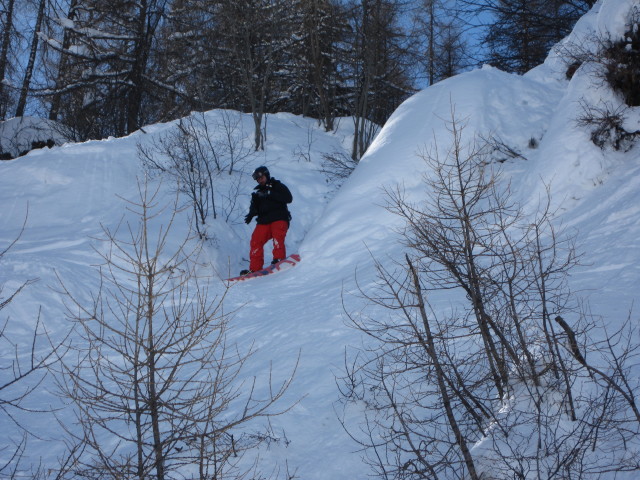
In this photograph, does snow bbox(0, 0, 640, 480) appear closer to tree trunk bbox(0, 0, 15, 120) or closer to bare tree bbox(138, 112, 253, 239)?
bare tree bbox(138, 112, 253, 239)

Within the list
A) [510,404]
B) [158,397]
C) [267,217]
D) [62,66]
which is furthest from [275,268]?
[62,66]

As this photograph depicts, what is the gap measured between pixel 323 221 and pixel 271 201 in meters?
1.13

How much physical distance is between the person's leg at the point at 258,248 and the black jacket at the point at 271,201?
0.41ft

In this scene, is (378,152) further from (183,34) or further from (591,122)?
(183,34)

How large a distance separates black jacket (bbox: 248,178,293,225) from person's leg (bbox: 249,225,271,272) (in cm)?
13

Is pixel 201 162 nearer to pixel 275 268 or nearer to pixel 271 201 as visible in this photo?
pixel 271 201

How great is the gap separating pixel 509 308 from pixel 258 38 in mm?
13246

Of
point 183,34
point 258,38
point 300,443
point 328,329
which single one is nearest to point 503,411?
point 300,443

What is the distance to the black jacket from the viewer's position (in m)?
Answer: 8.48

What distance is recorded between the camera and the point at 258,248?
847 cm

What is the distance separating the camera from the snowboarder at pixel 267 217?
8.46 m

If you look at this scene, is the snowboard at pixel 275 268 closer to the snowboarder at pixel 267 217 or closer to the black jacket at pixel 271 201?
the snowboarder at pixel 267 217

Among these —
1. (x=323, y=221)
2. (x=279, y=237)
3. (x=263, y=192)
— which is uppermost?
(x=263, y=192)

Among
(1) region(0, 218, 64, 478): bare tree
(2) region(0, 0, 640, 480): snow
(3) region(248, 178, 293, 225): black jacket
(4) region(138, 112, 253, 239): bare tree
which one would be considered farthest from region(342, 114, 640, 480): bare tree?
(4) region(138, 112, 253, 239): bare tree
